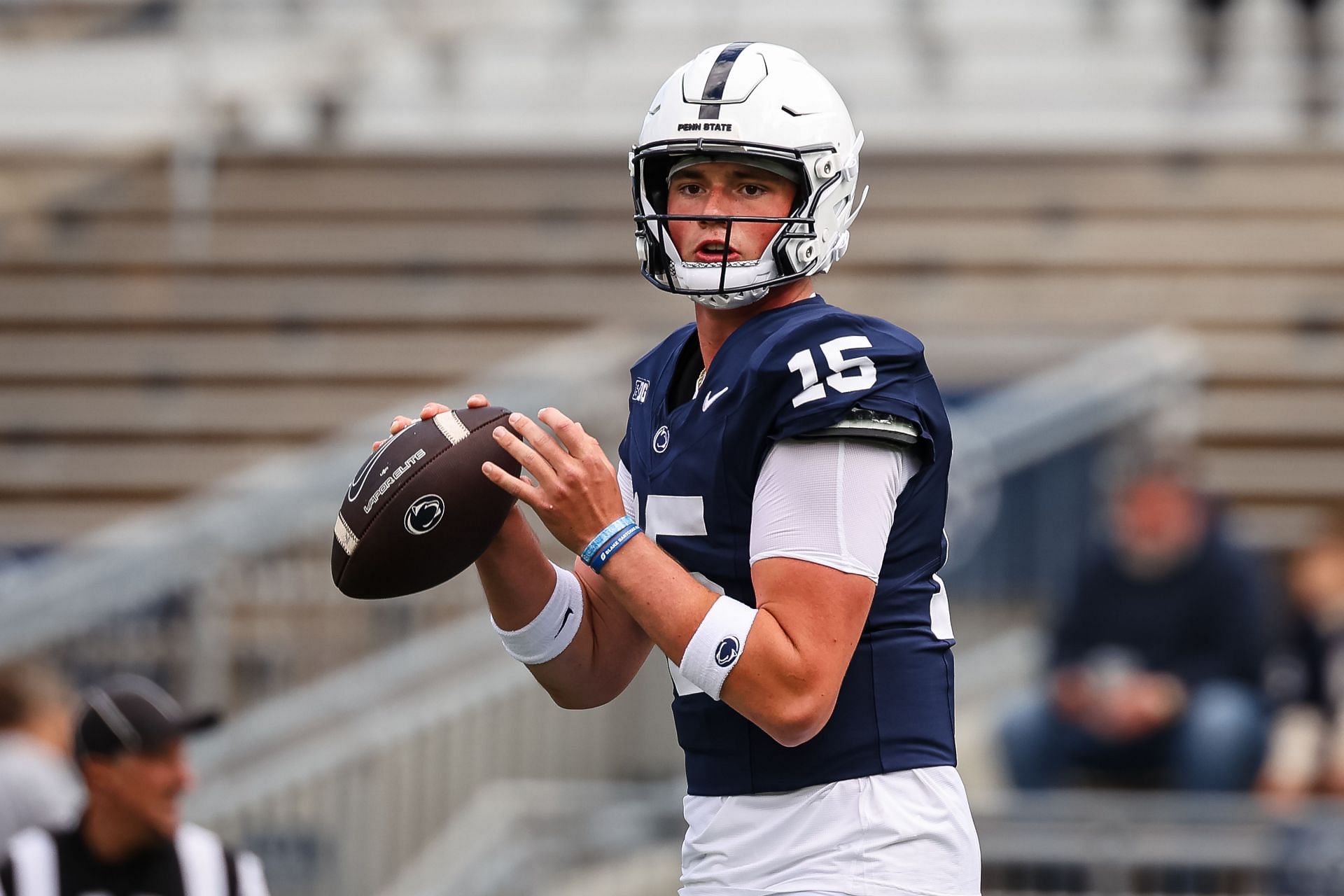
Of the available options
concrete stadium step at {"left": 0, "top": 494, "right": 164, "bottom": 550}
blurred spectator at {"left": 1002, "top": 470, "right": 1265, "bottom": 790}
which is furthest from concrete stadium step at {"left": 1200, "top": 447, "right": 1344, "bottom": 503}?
concrete stadium step at {"left": 0, "top": 494, "right": 164, "bottom": 550}

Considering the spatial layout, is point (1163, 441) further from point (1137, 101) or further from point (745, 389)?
point (745, 389)

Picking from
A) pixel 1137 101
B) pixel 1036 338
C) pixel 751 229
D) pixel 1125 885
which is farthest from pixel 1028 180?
pixel 751 229

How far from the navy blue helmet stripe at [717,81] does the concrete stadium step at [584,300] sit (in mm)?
6408

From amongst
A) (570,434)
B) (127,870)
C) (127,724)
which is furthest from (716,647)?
(127,724)

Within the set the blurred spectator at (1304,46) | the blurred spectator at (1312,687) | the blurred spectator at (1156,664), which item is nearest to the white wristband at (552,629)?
the blurred spectator at (1156,664)

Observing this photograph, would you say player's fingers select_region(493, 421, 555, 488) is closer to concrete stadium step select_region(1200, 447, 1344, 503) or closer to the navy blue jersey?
the navy blue jersey

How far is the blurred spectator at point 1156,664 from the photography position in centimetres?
618

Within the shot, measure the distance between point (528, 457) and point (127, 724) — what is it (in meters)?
2.30

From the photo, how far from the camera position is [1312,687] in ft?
20.4

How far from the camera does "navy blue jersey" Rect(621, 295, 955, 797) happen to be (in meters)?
2.45

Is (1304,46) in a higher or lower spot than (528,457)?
higher

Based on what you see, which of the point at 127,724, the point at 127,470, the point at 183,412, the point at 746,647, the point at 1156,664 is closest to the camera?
the point at 746,647

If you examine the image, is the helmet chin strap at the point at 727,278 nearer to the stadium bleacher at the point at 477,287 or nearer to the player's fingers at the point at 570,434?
the player's fingers at the point at 570,434

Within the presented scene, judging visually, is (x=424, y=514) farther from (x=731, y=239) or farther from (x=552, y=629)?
(x=731, y=239)
